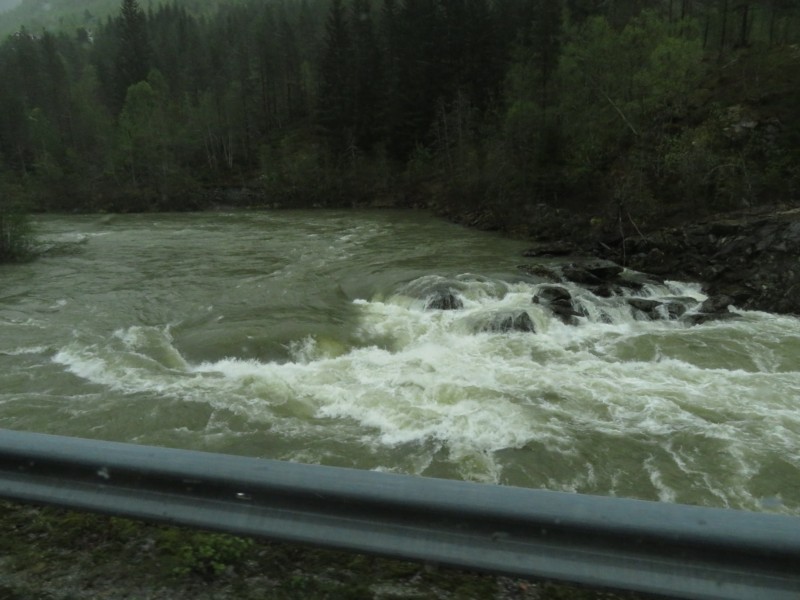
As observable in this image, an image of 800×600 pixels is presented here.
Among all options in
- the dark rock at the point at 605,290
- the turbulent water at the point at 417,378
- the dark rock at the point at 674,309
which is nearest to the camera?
the turbulent water at the point at 417,378

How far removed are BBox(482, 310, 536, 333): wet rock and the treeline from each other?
12.0 m

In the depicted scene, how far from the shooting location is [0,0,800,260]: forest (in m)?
27.9

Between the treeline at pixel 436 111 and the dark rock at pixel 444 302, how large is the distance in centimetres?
1140

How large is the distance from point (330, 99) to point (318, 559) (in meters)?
59.0

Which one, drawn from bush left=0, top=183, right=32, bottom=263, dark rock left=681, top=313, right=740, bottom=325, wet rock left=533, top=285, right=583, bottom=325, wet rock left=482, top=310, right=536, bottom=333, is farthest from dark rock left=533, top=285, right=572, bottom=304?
bush left=0, top=183, right=32, bottom=263

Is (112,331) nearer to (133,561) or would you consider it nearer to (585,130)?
(133,561)

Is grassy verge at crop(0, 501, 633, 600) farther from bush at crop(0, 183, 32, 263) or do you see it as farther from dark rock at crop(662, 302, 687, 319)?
bush at crop(0, 183, 32, 263)

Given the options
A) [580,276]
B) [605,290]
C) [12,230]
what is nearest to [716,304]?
[605,290]

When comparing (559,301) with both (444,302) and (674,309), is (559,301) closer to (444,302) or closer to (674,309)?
(674,309)

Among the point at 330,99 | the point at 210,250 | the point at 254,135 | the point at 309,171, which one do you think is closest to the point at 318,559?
the point at 210,250

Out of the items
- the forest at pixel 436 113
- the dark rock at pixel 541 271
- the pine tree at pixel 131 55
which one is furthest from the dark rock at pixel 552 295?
the pine tree at pixel 131 55

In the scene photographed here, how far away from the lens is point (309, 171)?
5328 cm

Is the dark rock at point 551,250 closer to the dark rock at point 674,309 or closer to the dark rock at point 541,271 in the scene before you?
the dark rock at point 541,271

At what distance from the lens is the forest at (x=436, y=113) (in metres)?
27.9
